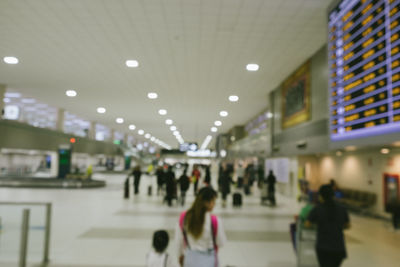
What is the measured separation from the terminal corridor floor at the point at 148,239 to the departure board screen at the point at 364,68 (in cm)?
278

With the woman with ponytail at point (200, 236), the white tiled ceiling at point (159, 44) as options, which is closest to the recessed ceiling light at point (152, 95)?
the white tiled ceiling at point (159, 44)

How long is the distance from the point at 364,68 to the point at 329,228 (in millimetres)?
3436

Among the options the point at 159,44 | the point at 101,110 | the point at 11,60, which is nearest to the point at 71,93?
the point at 101,110

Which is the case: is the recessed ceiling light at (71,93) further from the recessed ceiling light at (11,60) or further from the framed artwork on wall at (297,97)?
the framed artwork on wall at (297,97)

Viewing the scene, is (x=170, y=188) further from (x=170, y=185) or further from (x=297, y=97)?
(x=297, y=97)

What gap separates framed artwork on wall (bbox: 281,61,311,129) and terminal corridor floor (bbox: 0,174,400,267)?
435 cm

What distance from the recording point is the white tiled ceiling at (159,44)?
8.51 metres

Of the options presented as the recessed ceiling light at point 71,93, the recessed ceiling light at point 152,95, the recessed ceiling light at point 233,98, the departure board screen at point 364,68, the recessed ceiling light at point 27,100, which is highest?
the recessed ceiling light at point 27,100

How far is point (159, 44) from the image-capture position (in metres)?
11.1

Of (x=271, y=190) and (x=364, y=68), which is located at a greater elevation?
(x=364, y=68)

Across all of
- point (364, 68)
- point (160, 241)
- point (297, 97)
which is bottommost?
point (160, 241)

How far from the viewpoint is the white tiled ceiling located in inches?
335

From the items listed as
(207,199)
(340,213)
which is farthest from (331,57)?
(207,199)

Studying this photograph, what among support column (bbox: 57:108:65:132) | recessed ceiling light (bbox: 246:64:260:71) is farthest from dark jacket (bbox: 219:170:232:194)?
support column (bbox: 57:108:65:132)
